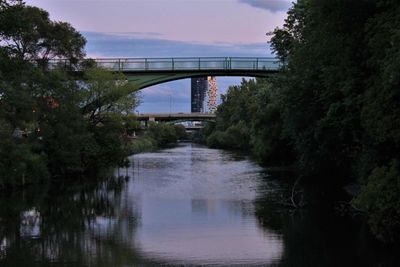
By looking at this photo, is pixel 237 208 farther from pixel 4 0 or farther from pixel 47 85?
pixel 47 85

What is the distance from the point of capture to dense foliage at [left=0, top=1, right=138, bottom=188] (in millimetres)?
40969

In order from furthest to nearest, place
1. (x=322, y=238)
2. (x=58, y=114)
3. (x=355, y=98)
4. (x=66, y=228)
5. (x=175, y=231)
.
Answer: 1. (x=58, y=114)
2. (x=66, y=228)
3. (x=175, y=231)
4. (x=322, y=238)
5. (x=355, y=98)

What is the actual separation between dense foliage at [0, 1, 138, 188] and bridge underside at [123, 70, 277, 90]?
120cm

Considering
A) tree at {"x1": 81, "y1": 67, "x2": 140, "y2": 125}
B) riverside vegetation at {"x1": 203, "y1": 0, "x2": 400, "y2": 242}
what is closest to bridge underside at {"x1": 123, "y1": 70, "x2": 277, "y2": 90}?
tree at {"x1": 81, "y1": 67, "x2": 140, "y2": 125}

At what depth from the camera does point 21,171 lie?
4331 centimetres

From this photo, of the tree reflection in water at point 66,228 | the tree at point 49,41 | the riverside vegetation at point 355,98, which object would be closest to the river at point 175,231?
the tree reflection in water at point 66,228

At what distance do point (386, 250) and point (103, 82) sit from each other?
3957 centimetres

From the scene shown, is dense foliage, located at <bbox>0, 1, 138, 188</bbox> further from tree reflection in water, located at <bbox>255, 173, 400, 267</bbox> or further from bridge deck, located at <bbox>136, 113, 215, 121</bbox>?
bridge deck, located at <bbox>136, 113, 215, 121</bbox>

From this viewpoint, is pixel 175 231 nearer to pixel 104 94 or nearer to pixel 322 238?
pixel 322 238

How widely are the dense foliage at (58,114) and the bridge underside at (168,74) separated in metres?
1.20

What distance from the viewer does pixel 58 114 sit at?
50344 mm

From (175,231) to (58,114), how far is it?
84.7 feet

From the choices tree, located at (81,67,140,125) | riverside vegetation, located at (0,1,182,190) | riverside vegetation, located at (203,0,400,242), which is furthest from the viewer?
tree, located at (81,67,140,125)

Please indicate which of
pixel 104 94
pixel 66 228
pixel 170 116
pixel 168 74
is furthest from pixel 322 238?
pixel 170 116
